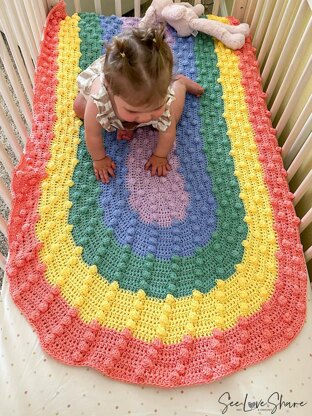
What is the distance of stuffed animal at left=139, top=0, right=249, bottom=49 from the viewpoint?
1.22m

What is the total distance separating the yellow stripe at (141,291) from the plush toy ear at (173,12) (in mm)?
383

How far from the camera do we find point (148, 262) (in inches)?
36.4

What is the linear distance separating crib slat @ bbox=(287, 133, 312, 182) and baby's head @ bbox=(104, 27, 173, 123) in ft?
1.13

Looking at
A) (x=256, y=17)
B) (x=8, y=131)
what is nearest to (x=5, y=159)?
(x=8, y=131)

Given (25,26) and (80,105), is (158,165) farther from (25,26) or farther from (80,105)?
(25,26)

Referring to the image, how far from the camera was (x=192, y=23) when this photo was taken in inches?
48.4

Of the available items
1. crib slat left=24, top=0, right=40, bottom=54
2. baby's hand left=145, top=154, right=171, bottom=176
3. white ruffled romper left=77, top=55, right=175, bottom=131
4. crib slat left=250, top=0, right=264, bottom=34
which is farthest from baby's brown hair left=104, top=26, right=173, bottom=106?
crib slat left=250, top=0, right=264, bottom=34

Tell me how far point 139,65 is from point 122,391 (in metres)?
0.59

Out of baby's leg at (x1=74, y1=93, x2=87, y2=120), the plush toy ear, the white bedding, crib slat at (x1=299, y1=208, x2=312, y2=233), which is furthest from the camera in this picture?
the plush toy ear

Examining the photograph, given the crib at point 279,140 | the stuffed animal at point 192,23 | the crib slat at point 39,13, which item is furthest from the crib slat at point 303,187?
the crib slat at point 39,13

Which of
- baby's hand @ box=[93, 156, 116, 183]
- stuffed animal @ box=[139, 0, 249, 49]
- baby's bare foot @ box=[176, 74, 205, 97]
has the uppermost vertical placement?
stuffed animal @ box=[139, 0, 249, 49]

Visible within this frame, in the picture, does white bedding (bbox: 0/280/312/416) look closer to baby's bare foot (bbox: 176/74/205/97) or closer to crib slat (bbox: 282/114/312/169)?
A: crib slat (bbox: 282/114/312/169)

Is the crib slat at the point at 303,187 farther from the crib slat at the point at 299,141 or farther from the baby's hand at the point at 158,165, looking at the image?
the baby's hand at the point at 158,165

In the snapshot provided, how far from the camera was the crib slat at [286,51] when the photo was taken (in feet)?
3.40
